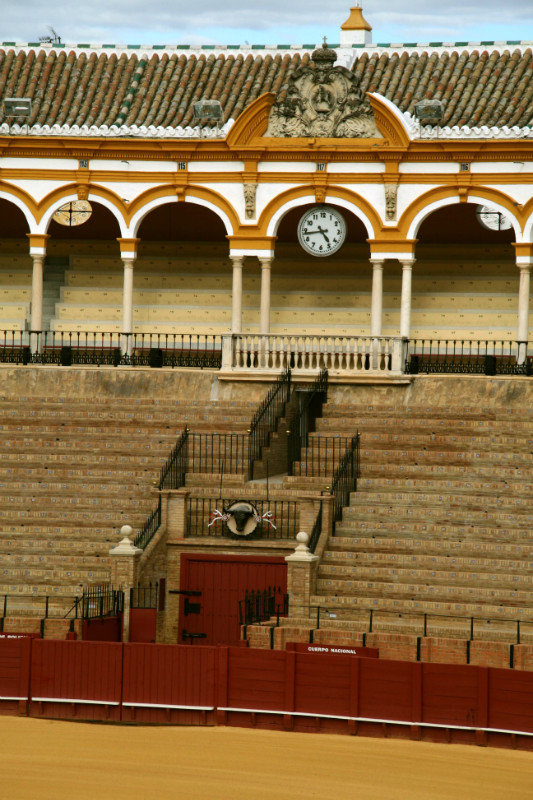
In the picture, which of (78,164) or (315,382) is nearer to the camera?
(315,382)

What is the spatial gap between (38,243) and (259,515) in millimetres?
10985

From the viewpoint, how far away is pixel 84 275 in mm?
38875

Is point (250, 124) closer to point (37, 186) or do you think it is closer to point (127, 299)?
point (127, 299)

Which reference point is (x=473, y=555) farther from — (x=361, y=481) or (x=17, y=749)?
(x=17, y=749)

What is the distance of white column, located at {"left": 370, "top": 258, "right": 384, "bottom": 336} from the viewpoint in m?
34.9

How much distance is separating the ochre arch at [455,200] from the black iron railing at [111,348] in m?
4.98

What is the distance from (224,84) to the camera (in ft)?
121

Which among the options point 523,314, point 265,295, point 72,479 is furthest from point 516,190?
point 72,479

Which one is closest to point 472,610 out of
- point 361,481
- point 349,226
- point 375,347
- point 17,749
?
point 361,481

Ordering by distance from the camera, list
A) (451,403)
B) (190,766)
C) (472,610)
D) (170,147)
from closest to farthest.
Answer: (190,766) < (472,610) < (451,403) < (170,147)

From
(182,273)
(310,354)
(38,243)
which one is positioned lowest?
(310,354)

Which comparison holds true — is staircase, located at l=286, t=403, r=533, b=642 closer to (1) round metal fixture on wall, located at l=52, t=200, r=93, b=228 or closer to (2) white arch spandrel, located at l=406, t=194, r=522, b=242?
(2) white arch spandrel, located at l=406, t=194, r=522, b=242

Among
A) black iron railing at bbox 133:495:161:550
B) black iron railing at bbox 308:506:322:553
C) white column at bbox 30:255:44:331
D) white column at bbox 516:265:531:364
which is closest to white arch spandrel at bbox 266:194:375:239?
white column at bbox 516:265:531:364

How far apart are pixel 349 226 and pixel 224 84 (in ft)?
14.3
